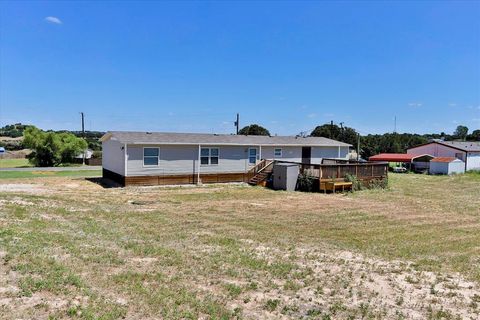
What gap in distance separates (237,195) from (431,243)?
9636 millimetres

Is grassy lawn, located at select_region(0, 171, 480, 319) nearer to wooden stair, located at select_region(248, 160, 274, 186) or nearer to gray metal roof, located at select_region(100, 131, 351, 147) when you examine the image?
gray metal roof, located at select_region(100, 131, 351, 147)

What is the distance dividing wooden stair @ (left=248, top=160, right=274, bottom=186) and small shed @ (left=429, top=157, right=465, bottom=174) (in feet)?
64.8

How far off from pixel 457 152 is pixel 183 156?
29.7m

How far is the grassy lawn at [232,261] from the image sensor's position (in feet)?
16.6

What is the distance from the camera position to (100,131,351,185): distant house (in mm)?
19828

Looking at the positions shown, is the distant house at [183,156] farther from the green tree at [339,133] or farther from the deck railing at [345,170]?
the green tree at [339,133]

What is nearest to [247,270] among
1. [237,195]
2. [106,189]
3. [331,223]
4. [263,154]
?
[331,223]

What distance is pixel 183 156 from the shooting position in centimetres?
2127

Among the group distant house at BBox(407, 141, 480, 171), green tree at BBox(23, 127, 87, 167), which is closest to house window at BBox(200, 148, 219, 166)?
green tree at BBox(23, 127, 87, 167)

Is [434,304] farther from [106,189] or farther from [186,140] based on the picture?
[186,140]

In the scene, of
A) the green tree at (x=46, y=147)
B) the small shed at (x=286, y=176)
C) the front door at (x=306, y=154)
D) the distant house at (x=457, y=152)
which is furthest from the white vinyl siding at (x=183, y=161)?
the distant house at (x=457, y=152)

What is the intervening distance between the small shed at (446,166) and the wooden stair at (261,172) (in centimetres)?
1976

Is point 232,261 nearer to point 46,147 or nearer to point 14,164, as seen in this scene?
point 46,147

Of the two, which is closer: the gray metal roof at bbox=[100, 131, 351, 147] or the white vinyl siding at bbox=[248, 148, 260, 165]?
the gray metal roof at bbox=[100, 131, 351, 147]
